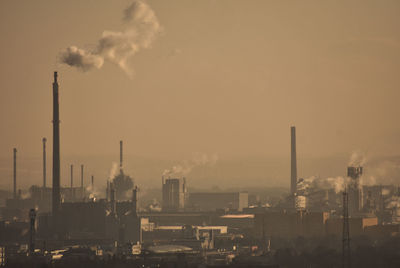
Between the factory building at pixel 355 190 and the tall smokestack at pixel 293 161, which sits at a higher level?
the tall smokestack at pixel 293 161

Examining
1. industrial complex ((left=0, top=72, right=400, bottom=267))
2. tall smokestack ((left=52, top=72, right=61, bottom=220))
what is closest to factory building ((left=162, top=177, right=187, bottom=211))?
industrial complex ((left=0, top=72, right=400, bottom=267))

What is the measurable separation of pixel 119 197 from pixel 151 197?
54.1 meters

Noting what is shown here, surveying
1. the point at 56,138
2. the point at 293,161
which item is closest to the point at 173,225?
the point at 293,161

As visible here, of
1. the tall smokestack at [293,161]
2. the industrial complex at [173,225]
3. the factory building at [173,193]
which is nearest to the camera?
the industrial complex at [173,225]

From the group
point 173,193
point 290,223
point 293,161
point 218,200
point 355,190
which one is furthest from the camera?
point 218,200

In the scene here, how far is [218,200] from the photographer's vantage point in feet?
477

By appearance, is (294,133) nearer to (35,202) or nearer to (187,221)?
(187,221)

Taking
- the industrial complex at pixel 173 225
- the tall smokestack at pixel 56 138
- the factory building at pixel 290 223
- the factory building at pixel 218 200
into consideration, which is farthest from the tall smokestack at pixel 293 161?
the tall smokestack at pixel 56 138

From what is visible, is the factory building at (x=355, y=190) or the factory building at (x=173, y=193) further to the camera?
the factory building at (x=173, y=193)

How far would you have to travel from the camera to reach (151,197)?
16225 centimetres

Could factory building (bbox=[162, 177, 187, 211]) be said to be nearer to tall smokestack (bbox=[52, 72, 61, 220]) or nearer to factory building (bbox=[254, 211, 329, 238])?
factory building (bbox=[254, 211, 329, 238])

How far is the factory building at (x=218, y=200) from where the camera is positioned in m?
142

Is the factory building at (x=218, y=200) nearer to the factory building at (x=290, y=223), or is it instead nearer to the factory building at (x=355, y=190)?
the factory building at (x=355, y=190)

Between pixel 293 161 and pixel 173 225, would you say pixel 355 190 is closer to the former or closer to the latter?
pixel 293 161
